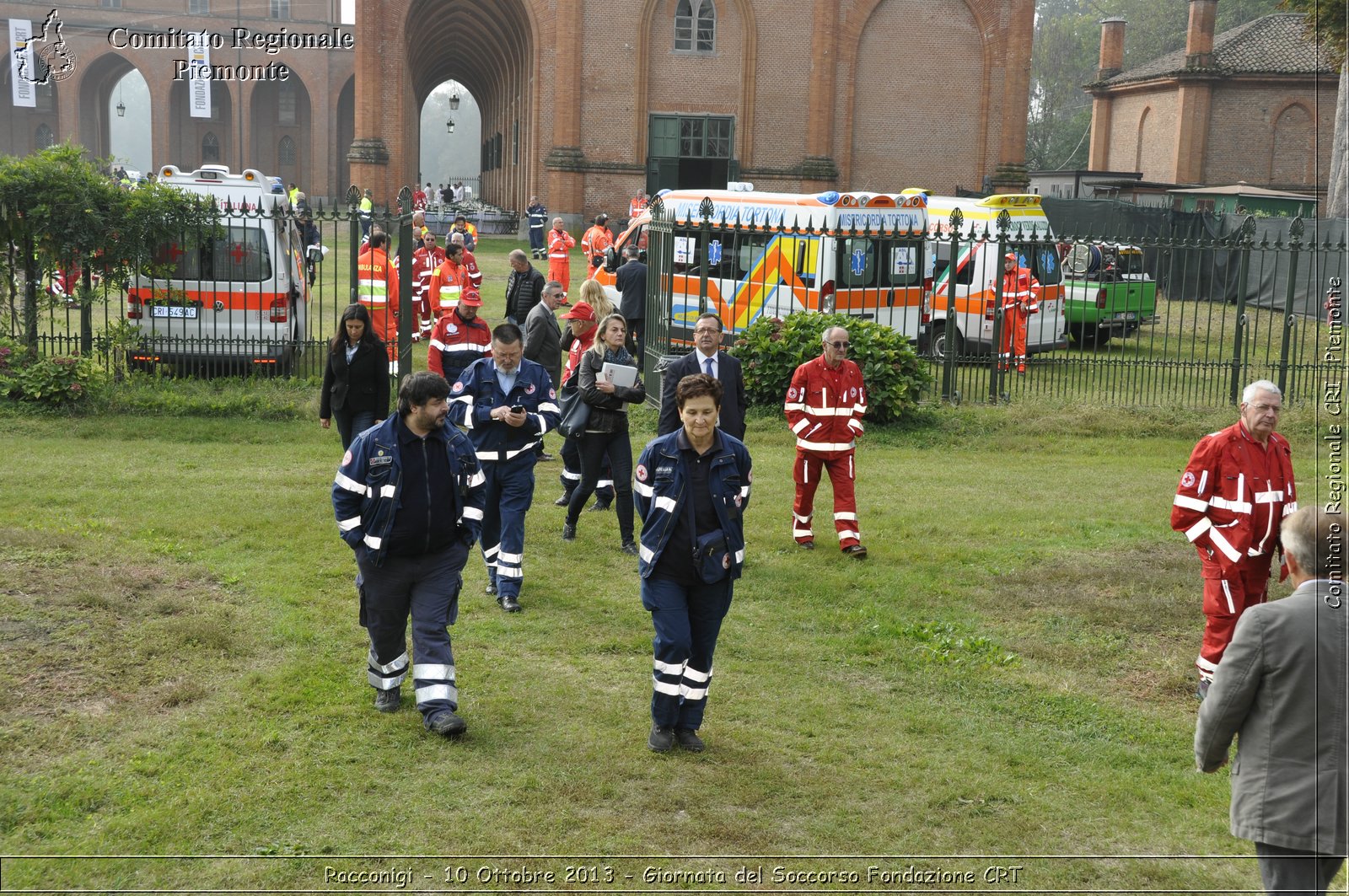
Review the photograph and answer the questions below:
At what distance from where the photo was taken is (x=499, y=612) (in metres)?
8.62

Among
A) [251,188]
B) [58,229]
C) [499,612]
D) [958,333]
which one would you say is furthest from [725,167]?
[499,612]

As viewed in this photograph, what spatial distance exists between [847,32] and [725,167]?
5923 mm

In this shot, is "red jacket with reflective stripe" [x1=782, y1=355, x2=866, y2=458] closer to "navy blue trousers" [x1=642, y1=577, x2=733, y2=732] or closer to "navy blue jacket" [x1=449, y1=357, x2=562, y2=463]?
"navy blue jacket" [x1=449, y1=357, x2=562, y2=463]

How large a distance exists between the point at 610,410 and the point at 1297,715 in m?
6.34

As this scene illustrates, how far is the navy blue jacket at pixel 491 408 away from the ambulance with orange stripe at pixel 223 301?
293 inches

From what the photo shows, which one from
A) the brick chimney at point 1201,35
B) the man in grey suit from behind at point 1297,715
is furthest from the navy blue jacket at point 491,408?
the brick chimney at point 1201,35

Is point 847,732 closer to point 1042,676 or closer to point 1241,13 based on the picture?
point 1042,676

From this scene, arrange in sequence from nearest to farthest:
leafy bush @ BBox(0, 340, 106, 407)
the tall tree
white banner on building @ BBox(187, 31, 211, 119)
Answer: leafy bush @ BBox(0, 340, 106, 407)
the tall tree
white banner on building @ BBox(187, 31, 211, 119)

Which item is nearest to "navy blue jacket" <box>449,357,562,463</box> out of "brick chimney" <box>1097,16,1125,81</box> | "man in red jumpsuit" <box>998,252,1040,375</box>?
"man in red jumpsuit" <box>998,252,1040,375</box>

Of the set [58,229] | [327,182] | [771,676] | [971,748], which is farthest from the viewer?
[327,182]

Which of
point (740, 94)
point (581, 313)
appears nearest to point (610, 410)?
point (581, 313)

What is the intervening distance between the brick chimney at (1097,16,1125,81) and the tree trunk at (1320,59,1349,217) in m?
27.4

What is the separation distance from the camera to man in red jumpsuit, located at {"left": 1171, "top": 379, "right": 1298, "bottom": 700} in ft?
22.8

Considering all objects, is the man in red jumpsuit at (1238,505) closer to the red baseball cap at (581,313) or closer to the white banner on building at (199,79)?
the red baseball cap at (581,313)
